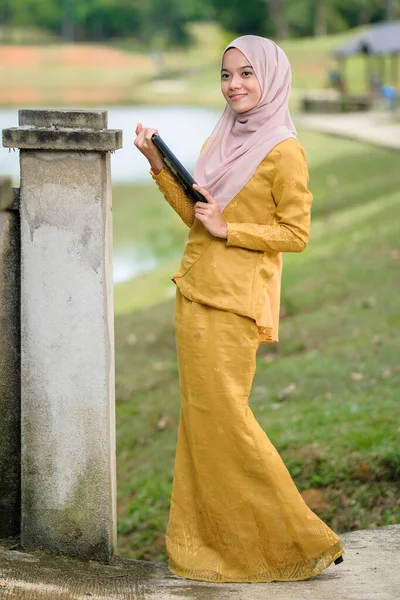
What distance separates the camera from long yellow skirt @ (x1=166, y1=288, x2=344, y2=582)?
370 centimetres

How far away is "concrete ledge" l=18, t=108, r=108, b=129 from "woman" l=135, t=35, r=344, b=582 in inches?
6.2

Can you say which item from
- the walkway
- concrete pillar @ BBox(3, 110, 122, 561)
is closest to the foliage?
the walkway

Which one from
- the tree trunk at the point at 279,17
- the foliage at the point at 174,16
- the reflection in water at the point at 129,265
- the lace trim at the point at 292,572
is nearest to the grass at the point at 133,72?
the foliage at the point at 174,16

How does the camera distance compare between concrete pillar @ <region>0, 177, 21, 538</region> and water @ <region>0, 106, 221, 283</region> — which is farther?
water @ <region>0, 106, 221, 283</region>

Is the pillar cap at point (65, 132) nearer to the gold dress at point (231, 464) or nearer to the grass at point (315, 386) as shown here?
the gold dress at point (231, 464)

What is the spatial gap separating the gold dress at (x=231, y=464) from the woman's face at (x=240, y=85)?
14.3 inches

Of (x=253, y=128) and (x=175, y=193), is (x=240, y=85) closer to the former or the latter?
(x=253, y=128)

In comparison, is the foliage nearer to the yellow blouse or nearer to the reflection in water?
the reflection in water

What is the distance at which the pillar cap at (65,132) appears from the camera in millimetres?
3641

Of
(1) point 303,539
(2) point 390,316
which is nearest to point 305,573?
→ (1) point 303,539

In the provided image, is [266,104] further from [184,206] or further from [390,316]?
[390,316]

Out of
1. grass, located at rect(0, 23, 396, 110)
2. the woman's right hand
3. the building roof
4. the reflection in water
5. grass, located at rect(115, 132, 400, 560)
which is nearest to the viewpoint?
the woman's right hand

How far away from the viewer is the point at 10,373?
4.00 meters

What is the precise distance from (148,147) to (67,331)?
72 centimetres
